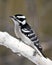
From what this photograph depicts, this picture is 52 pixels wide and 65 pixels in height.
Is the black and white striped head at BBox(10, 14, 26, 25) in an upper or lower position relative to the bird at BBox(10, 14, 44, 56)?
upper

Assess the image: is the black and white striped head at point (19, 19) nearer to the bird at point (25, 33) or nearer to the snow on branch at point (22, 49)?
the bird at point (25, 33)

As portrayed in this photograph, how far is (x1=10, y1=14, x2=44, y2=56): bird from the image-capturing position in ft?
9.59

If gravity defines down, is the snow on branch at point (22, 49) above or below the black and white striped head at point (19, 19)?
below

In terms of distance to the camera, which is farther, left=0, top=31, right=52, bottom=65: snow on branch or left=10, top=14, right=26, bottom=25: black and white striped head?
left=10, top=14, right=26, bottom=25: black and white striped head

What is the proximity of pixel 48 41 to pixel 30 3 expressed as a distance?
38cm

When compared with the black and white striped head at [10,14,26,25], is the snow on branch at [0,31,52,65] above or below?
below

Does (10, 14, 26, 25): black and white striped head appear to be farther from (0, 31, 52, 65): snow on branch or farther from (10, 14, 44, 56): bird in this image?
(0, 31, 52, 65): snow on branch

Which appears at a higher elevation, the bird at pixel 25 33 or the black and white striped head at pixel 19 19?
the black and white striped head at pixel 19 19

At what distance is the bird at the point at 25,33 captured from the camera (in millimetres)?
2924

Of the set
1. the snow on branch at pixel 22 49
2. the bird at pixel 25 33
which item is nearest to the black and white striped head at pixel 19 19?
the bird at pixel 25 33

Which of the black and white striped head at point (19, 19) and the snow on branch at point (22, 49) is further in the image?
the black and white striped head at point (19, 19)

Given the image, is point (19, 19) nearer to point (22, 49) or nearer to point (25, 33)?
point (25, 33)

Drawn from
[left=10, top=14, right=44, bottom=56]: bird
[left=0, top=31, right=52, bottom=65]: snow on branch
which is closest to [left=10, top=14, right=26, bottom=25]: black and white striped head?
[left=10, top=14, right=44, bottom=56]: bird

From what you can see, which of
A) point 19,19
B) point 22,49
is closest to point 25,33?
point 19,19
